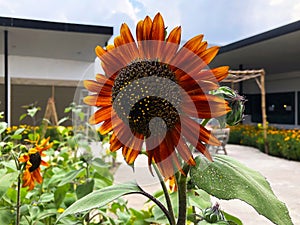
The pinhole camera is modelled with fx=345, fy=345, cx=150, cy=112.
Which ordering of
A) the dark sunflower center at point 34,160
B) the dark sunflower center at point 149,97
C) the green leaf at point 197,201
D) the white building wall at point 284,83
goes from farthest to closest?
1. the white building wall at point 284,83
2. the dark sunflower center at point 34,160
3. the green leaf at point 197,201
4. the dark sunflower center at point 149,97

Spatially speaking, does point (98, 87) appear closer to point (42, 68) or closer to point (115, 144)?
point (115, 144)

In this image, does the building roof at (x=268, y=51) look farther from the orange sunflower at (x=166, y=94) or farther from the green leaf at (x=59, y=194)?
the orange sunflower at (x=166, y=94)

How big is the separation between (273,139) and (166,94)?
13.2 ft

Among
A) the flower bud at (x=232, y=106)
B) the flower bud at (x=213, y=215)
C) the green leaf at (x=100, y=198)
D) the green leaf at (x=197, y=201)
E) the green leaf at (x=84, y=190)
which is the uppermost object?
the flower bud at (x=232, y=106)

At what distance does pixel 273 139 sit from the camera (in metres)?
3.97

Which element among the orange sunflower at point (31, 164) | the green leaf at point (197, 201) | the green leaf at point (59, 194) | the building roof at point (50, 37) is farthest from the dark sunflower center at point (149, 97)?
the building roof at point (50, 37)

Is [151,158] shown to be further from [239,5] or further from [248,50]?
[248,50]

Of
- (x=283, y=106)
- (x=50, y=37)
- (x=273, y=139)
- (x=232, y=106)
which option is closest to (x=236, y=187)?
(x=232, y=106)

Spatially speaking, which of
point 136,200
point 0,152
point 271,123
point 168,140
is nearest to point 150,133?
point 168,140

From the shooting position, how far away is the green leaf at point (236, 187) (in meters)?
0.22

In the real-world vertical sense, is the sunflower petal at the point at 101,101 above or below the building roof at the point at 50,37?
below

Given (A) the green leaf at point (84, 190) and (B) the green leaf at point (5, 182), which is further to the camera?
(A) the green leaf at point (84, 190)

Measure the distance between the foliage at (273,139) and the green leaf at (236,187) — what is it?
249cm

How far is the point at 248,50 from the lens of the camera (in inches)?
189
